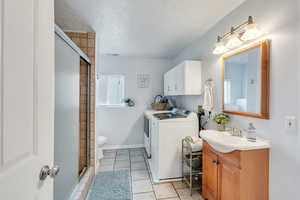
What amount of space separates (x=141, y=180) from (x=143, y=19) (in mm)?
2317

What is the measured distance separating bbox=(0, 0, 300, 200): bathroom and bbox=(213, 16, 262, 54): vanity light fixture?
0.02 metres

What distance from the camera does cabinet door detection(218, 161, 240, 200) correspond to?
1.23 m

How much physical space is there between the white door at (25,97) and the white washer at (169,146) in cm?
158

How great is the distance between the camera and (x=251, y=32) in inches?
51.6

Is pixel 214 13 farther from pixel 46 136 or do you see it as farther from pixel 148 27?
pixel 46 136

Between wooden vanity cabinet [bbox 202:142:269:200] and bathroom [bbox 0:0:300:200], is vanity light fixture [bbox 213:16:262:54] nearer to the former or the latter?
bathroom [bbox 0:0:300:200]

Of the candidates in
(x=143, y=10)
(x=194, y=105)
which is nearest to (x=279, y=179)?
(x=194, y=105)

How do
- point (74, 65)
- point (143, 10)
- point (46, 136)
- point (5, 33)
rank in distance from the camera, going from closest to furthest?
point (5, 33) → point (46, 136) → point (74, 65) → point (143, 10)

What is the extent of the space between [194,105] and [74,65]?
1.98m

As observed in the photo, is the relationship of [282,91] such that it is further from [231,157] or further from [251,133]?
[231,157]

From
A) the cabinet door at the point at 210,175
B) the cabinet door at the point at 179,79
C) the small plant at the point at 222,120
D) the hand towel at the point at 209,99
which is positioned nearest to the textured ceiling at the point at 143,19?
the cabinet door at the point at 179,79

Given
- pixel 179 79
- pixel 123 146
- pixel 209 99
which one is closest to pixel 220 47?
pixel 209 99

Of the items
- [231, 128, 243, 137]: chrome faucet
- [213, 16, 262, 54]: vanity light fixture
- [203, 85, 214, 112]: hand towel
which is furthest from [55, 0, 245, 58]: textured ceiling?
[231, 128, 243, 137]: chrome faucet

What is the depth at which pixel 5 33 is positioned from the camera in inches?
18.8
